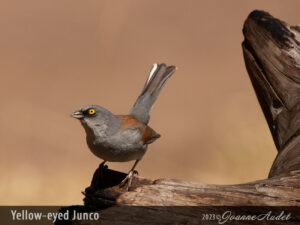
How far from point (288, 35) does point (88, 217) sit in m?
3.34

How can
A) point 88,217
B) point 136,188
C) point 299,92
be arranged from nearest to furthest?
point 88,217, point 136,188, point 299,92

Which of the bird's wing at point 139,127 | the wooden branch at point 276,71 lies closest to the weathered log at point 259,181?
the wooden branch at point 276,71

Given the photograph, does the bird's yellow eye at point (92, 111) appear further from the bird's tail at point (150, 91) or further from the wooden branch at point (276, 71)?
the wooden branch at point (276, 71)

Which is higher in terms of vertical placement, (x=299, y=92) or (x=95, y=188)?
(x=299, y=92)

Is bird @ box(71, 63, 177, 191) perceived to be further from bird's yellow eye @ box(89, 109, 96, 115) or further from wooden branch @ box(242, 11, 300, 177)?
wooden branch @ box(242, 11, 300, 177)

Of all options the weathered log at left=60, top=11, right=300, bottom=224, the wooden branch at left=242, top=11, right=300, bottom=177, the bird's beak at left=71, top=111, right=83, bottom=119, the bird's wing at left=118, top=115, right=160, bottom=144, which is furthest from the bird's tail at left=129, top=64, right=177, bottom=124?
the wooden branch at left=242, top=11, right=300, bottom=177

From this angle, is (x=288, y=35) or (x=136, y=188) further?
(x=288, y=35)

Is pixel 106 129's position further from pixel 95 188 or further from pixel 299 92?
pixel 299 92

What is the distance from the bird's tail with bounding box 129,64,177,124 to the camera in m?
5.75

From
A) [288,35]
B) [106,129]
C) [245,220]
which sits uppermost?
[288,35]

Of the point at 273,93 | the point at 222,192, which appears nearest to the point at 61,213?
the point at 222,192

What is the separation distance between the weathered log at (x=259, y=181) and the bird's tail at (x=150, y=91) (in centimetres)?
81

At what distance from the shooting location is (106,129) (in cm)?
491

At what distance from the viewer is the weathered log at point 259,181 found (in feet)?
14.9
